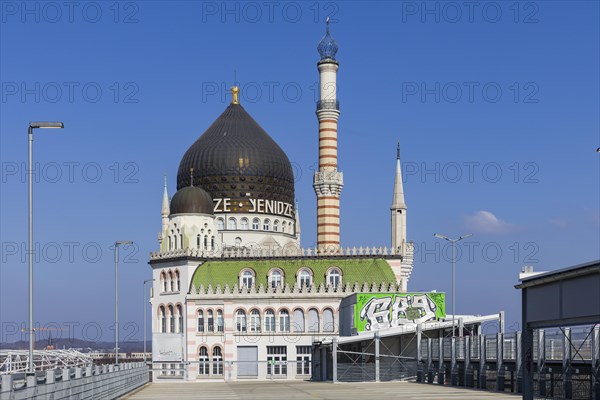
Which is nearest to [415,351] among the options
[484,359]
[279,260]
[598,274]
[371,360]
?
[371,360]

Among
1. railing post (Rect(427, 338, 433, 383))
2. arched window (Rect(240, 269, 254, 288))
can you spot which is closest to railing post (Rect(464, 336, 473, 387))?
railing post (Rect(427, 338, 433, 383))

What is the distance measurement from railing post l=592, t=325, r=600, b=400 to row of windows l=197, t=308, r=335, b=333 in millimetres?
68867

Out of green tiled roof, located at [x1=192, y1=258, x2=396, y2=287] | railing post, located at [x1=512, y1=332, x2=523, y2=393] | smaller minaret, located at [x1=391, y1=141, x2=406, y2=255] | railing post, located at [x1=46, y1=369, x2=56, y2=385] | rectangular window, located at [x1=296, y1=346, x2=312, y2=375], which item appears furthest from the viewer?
smaller minaret, located at [x1=391, y1=141, x2=406, y2=255]

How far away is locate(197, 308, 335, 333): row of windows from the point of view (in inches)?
4309

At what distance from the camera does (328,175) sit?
11406 cm

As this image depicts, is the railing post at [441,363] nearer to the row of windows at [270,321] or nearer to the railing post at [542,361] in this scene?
the railing post at [542,361]

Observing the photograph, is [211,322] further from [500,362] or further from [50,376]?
[50,376]

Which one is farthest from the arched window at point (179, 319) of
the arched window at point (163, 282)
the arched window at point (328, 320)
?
the arched window at point (328, 320)

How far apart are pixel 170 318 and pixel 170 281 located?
3.79m

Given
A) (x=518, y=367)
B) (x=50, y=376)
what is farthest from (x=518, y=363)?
(x=50, y=376)

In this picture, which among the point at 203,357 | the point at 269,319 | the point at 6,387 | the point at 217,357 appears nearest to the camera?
the point at 6,387

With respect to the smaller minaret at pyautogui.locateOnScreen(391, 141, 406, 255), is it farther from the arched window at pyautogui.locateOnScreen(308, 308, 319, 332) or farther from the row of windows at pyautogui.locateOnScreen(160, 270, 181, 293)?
the row of windows at pyautogui.locateOnScreen(160, 270, 181, 293)

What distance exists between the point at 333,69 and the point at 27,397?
303 ft

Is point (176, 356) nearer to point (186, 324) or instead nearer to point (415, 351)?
point (186, 324)
